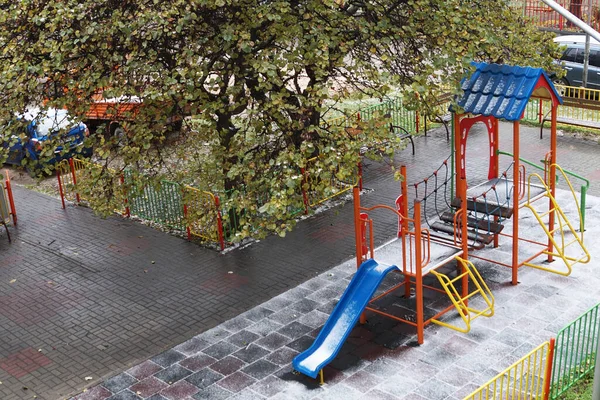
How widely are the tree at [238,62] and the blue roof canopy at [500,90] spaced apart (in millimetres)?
482

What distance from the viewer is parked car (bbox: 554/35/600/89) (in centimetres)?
2167

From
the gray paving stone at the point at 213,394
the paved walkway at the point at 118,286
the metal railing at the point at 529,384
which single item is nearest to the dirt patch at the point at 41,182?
the paved walkway at the point at 118,286

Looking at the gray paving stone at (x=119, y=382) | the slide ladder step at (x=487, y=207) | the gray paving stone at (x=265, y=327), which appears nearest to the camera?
the gray paving stone at (x=119, y=382)

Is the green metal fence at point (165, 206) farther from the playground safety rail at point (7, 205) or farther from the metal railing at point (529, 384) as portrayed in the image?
the metal railing at point (529, 384)

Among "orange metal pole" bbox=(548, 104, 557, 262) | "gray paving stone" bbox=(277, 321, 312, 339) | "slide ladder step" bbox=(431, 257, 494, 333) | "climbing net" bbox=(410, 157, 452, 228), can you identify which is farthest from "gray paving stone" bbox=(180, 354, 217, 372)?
"orange metal pole" bbox=(548, 104, 557, 262)

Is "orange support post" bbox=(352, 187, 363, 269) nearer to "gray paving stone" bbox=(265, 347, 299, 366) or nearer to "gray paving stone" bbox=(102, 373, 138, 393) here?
"gray paving stone" bbox=(265, 347, 299, 366)

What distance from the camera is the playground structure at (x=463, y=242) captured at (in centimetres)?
979

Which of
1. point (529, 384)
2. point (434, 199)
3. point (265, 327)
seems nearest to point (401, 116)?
point (434, 199)

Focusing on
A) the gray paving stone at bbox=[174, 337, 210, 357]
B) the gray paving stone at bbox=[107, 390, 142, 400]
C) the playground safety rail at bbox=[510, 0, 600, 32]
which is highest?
the playground safety rail at bbox=[510, 0, 600, 32]

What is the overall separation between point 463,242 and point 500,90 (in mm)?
2190

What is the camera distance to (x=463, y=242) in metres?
10.4

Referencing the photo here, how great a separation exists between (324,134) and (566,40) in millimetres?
15174

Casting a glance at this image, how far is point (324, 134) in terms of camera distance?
1005 centimetres

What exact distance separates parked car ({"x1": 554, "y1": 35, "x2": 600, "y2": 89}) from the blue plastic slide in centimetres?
1406
